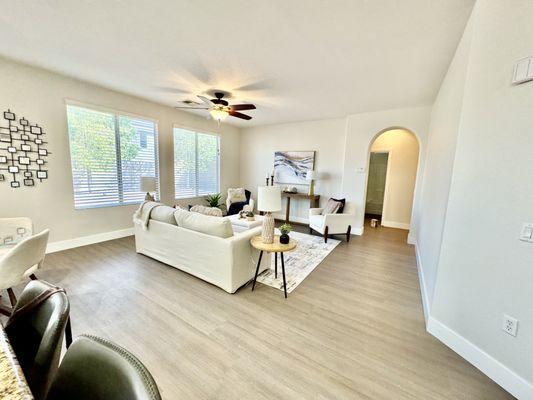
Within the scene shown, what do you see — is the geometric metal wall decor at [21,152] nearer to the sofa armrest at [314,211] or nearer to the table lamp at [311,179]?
the sofa armrest at [314,211]

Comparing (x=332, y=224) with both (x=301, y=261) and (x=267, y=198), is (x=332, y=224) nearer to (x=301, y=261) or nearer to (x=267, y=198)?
(x=301, y=261)

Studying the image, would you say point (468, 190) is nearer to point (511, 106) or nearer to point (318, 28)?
point (511, 106)

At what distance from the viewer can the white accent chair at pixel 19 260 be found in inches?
68.5

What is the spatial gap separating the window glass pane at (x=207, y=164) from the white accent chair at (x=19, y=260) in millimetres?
4057

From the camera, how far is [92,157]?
3842 mm

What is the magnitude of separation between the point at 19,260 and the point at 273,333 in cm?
222

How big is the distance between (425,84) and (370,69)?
1074 mm

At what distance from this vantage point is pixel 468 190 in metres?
1.75

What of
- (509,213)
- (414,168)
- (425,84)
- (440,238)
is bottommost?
(440,238)

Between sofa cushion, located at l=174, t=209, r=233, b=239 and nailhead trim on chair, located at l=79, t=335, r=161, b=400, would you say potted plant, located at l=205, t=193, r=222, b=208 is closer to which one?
sofa cushion, located at l=174, t=209, r=233, b=239

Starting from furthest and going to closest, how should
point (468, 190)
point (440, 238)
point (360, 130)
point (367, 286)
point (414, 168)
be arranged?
1. point (414, 168)
2. point (360, 130)
3. point (367, 286)
4. point (440, 238)
5. point (468, 190)

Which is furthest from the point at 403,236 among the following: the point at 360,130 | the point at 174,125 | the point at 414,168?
the point at 174,125

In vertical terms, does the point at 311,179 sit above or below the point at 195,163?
below

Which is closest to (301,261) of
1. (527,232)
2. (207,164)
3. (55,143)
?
(527,232)
